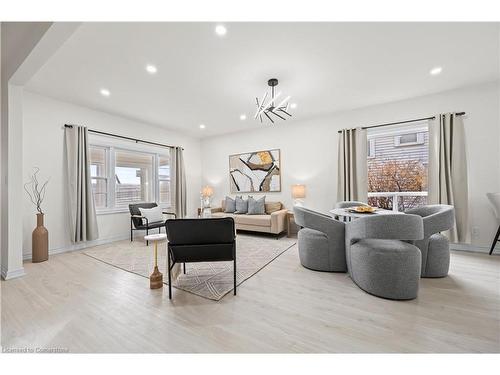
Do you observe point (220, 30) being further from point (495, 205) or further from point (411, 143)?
point (495, 205)

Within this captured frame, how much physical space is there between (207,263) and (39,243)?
250 centimetres

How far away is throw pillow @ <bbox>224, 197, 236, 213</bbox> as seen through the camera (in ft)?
17.0

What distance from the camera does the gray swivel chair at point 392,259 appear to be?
1.79 meters

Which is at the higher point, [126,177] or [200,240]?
[126,177]

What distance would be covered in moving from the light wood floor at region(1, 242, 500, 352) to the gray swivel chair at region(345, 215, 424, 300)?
11cm

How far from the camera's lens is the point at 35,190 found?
314cm

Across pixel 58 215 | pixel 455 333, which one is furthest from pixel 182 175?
pixel 455 333

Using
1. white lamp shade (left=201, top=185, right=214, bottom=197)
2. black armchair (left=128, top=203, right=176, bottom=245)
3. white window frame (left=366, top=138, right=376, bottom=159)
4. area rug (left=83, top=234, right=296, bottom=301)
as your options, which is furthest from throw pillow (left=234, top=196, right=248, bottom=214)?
white window frame (left=366, top=138, right=376, bottom=159)

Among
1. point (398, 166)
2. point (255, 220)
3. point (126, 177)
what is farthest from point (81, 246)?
point (398, 166)

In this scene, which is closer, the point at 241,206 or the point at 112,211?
the point at 112,211

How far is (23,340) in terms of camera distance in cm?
134

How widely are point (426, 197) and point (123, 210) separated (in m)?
6.09

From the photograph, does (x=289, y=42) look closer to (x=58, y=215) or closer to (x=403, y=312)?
(x=403, y=312)

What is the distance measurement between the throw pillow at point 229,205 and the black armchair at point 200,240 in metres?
3.22
